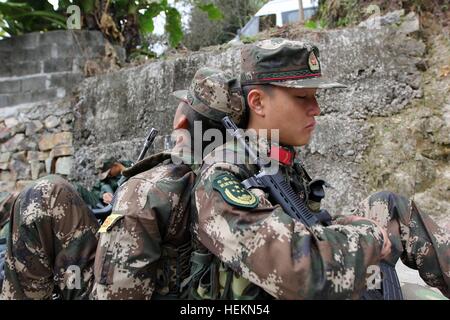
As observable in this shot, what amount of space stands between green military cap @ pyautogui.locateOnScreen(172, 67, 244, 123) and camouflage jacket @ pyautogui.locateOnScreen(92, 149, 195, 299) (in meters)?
0.26

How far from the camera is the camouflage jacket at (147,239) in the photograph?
1565 millimetres

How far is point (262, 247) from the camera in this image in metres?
1.34

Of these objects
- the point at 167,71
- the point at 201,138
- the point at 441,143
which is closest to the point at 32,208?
the point at 201,138

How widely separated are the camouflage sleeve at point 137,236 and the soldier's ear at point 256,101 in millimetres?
367

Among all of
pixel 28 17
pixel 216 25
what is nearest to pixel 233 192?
pixel 28 17

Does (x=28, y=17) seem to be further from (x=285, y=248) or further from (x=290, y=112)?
(x=285, y=248)

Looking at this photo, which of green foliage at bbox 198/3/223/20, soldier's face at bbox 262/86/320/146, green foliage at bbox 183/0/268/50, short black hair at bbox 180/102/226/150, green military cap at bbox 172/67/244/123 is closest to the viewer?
soldier's face at bbox 262/86/320/146

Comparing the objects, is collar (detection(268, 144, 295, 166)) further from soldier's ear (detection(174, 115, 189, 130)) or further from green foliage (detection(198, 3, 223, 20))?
green foliage (detection(198, 3, 223, 20))

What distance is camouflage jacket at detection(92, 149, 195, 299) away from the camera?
1565 millimetres

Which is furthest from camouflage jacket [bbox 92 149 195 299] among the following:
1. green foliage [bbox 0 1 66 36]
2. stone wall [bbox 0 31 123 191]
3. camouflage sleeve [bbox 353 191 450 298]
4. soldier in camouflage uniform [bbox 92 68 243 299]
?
green foliage [bbox 0 1 66 36]

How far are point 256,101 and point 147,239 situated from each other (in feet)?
1.99

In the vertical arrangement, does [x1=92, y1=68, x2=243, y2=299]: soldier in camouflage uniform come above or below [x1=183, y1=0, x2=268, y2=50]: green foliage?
below
